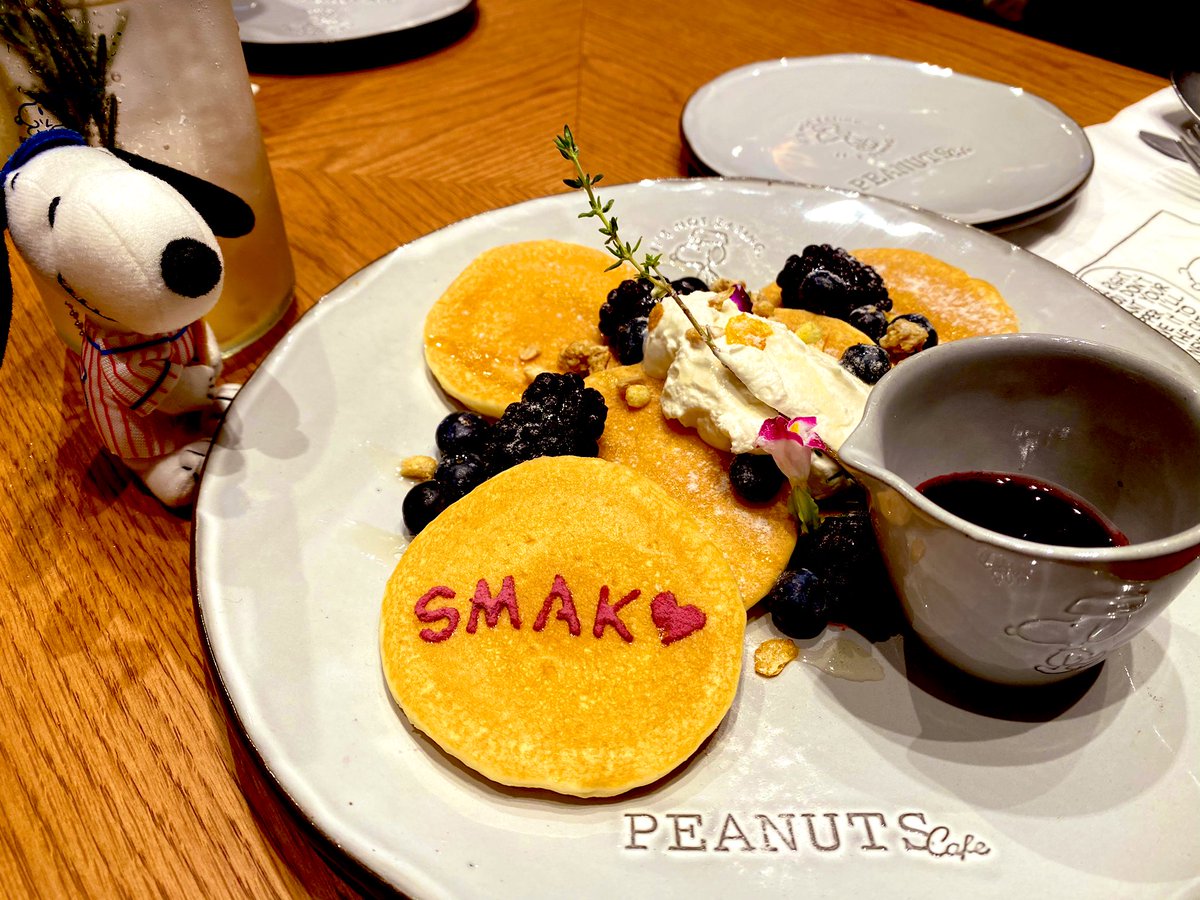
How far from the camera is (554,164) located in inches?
73.8

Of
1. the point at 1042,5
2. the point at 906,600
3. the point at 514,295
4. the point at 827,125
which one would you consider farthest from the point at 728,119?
the point at 1042,5

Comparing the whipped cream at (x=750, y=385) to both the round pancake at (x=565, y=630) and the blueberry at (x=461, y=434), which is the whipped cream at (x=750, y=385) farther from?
the blueberry at (x=461, y=434)

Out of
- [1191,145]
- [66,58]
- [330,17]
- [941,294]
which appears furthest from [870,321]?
[330,17]

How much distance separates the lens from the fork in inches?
73.3

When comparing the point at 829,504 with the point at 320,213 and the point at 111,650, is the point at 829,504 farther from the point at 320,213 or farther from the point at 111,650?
the point at 320,213

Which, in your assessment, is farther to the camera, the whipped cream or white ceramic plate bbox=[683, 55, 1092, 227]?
white ceramic plate bbox=[683, 55, 1092, 227]

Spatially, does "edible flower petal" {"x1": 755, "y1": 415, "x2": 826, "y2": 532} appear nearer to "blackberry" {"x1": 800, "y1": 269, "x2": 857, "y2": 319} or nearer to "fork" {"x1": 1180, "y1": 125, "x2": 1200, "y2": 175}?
"blackberry" {"x1": 800, "y1": 269, "x2": 857, "y2": 319}

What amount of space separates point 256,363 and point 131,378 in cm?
37

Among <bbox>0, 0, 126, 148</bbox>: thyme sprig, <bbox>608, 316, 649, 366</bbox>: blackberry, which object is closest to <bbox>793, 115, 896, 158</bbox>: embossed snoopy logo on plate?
<bbox>608, 316, 649, 366</bbox>: blackberry

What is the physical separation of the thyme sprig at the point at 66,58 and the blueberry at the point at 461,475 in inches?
22.2

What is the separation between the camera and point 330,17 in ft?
7.18

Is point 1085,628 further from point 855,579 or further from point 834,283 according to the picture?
point 834,283

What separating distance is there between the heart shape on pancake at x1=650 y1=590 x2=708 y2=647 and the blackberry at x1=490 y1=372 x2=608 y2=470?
0.24 meters

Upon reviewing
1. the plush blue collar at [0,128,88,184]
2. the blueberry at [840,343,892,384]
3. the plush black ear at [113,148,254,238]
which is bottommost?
the blueberry at [840,343,892,384]
